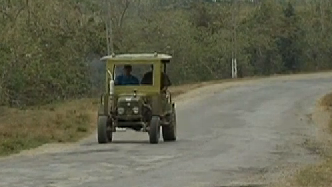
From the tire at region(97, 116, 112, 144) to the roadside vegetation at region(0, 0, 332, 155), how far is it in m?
1.60

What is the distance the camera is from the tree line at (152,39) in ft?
124

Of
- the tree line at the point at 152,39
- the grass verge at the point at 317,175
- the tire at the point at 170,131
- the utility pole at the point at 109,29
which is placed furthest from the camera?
the utility pole at the point at 109,29

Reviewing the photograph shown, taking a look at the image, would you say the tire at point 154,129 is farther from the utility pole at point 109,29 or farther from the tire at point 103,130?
the utility pole at point 109,29

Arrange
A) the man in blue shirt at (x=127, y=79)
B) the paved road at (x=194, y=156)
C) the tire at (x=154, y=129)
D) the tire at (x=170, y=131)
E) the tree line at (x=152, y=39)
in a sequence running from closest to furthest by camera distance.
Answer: the paved road at (x=194, y=156) < the tire at (x=154, y=129) < the man in blue shirt at (x=127, y=79) < the tire at (x=170, y=131) < the tree line at (x=152, y=39)

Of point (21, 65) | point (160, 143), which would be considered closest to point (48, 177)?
point (160, 143)

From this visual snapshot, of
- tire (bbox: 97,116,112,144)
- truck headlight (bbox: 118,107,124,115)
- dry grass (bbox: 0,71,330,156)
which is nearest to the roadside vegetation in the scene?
dry grass (bbox: 0,71,330,156)

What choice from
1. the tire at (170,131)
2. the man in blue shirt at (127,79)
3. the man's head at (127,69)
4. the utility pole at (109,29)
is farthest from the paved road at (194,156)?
the utility pole at (109,29)

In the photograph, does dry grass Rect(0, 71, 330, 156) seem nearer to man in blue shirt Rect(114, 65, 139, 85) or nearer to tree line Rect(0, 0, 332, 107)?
man in blue shirt Rect(114, 65, 139, 85)

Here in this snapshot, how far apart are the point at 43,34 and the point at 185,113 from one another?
1013 centimetres

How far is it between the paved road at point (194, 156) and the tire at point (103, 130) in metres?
0.30

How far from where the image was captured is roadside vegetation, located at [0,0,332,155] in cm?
3116

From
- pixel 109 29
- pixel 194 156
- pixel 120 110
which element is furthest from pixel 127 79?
pixel 109 29

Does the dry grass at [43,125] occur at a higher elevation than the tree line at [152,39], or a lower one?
lower

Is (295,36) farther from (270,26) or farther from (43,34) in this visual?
(43,34)
